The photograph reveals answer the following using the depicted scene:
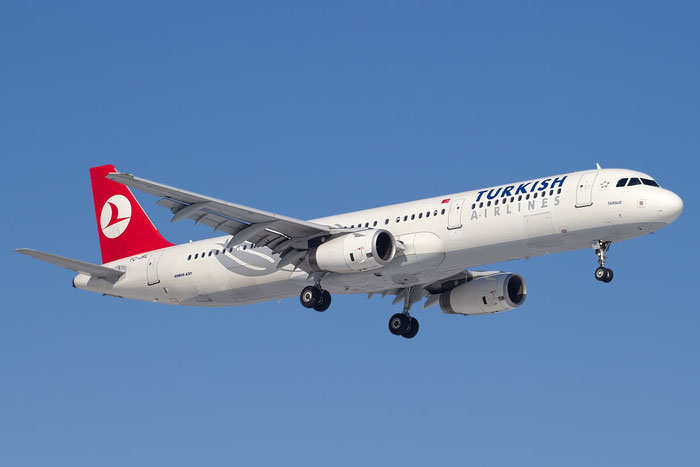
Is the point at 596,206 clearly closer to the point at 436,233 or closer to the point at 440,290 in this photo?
the point at 436,233

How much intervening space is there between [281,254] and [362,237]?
425 centimetres

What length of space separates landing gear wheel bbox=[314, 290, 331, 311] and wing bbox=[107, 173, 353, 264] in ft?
6.64

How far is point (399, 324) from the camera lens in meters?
54.8

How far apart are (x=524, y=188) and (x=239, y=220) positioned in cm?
1128

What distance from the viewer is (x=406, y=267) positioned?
4850cm

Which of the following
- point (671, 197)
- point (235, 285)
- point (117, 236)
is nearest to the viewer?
point (671, 197)

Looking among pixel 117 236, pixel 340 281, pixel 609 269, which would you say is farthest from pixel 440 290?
pixel 117 236

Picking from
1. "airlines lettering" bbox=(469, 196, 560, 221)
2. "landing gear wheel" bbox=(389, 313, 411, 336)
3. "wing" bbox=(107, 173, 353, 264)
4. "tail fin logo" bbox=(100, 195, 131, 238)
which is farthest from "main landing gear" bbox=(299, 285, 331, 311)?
"tail fin logo" bbox=(100, 195, 131, 238)

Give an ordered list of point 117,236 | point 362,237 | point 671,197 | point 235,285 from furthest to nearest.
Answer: point 117,236 → point 235,285 → point 362,237 → point 671,197

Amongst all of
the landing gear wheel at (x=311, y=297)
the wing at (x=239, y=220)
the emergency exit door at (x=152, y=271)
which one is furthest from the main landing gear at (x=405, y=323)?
the emergency exit door at (x=152, y=271)

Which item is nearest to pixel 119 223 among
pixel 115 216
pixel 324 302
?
pixel 115 216

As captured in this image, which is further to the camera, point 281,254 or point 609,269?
point 281,254

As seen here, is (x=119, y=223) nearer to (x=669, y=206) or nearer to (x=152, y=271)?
(x=152, y=271)

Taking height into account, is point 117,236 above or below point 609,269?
above
